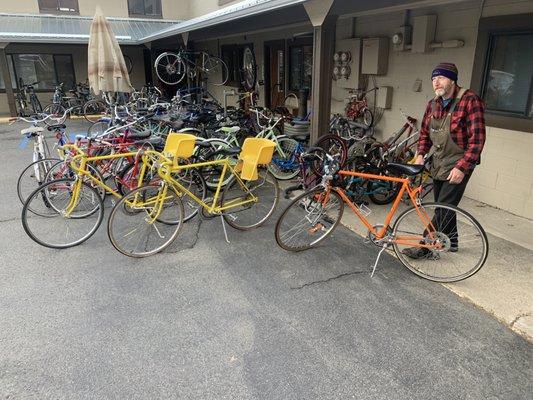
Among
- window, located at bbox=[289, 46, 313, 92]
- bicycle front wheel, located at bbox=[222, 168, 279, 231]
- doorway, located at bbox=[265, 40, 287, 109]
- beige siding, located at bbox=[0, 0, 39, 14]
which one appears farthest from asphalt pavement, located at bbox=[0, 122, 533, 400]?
beige siding, located at bbox=[0, 0, 39, 14]

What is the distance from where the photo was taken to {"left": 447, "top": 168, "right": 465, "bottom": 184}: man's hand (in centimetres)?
304

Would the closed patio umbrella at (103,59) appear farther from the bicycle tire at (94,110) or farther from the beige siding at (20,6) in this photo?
the beige siding at (20,6)

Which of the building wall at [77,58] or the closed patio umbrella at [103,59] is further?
the building wall at [77,58]

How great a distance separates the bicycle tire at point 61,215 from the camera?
3.73m

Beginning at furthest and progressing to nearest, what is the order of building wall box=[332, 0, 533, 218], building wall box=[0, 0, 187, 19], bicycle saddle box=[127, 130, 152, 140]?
building wall box=[0, 0, 187, 19] < bicycle saddle box=[127, 130, 152, 140] < building wall box=[332, 0, 533, 218]

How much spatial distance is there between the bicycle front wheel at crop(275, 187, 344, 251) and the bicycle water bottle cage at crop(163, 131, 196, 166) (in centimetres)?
117

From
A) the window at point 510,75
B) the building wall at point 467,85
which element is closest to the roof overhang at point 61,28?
the building wall at point 467,85

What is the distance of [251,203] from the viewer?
427 cm

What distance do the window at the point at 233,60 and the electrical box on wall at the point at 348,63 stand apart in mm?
4535

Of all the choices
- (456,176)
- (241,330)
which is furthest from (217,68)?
(241,330)

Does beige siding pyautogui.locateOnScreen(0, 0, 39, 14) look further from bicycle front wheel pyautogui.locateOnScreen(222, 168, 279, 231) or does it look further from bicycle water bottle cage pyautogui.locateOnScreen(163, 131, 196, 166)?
bicycle front wheel pyautogui.locateOnScreen(222, 168, 279, 231)

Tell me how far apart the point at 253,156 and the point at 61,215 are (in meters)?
2.04

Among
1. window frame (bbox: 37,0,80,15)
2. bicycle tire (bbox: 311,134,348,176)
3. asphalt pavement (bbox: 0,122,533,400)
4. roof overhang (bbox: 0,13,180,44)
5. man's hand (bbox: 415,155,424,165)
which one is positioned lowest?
asphalt pavement (bbox: 0,122,533,400)

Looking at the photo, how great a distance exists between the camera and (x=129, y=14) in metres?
15.4
